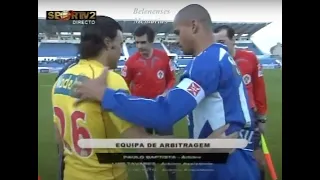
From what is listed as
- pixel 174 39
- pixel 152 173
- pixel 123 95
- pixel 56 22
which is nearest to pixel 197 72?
pixel 174 39

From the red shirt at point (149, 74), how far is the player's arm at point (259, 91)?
1.57 feet

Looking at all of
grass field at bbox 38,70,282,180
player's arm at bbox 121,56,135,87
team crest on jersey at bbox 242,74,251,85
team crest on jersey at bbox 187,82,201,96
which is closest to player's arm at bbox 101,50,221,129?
team crest on jersey at bbox 187,82,201,96

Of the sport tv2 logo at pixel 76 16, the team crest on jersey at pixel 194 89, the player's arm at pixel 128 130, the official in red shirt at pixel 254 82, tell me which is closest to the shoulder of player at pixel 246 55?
the official in red shirt at pixel 254 82

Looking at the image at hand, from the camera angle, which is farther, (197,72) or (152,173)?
(152,173)

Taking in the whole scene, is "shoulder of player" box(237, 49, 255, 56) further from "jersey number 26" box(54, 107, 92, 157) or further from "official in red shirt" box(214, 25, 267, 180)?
"jersey number 26" box(54, 107, 92, 157)

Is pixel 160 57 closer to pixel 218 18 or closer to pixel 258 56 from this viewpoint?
pixel 218 18

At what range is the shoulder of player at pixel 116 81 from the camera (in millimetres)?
2648

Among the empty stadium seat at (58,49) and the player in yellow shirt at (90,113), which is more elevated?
the empty stadium seat at (58,49)

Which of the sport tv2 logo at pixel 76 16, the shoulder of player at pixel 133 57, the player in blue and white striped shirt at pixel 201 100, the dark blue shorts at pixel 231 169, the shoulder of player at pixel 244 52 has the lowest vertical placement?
the dark blue shorts at pixel 231 169

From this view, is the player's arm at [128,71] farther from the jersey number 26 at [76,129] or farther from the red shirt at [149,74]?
the jersey number 26 at [76,129]

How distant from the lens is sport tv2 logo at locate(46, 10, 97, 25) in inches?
106

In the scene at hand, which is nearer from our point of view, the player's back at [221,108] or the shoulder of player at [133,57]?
the player's back at [221,108]

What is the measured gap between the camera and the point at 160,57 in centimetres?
275
